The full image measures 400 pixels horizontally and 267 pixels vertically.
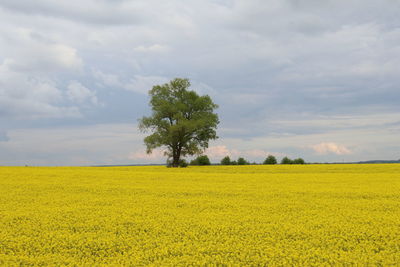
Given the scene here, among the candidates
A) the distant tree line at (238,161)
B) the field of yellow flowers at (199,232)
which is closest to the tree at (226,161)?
the distant tree line at (238,161)

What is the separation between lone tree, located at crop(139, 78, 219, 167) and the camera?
150 feet

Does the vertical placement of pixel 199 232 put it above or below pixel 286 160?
below

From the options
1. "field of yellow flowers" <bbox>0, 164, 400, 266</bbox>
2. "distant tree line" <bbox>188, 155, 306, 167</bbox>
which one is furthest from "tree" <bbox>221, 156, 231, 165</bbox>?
"field of yellow flowers" <bbox>0, 164, 400, 266</bbox>

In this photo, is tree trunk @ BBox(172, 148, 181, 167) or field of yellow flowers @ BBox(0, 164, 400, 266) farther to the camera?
tree trunk @ BBox(172, 148, 181, 167)

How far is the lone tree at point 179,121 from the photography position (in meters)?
45.8

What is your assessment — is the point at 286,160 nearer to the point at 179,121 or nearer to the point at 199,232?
the point at 179,121

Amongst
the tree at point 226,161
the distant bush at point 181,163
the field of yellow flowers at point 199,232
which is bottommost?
the field of yellow flowers at point 199,232

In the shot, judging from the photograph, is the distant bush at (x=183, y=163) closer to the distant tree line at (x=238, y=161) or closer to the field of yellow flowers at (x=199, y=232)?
the distant tree line at (x=238, y=161)

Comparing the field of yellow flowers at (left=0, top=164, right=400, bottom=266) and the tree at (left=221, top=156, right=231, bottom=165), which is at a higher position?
the tree at (left=221, top=156, right=231, bottom=165)

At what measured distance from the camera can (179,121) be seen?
149ft

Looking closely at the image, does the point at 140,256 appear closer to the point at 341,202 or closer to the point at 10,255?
the point at 10,255

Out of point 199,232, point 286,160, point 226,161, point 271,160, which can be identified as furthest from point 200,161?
point 199,232

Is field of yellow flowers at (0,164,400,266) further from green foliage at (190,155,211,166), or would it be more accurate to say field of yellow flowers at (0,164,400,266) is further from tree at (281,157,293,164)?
tree at (281,157,293,164)

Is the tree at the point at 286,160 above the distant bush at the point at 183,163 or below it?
above
